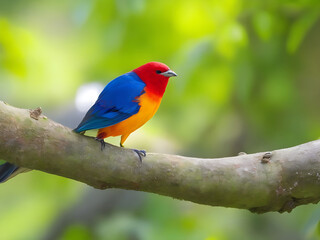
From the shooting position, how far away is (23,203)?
6.53 metres

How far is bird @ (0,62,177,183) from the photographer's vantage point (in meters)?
3.24

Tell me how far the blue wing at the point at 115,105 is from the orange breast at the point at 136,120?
0.04 meters

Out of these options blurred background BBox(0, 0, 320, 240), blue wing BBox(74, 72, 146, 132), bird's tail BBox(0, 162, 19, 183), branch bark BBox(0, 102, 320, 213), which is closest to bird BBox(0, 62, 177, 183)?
blue wing BBox(74, 72, 146, 132)

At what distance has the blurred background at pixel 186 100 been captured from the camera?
4.74 metres

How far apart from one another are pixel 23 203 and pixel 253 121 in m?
2.87

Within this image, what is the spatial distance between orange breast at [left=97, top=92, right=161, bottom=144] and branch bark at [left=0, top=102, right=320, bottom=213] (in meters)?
0.31

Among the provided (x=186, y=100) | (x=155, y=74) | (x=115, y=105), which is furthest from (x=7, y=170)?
(x=186, y=100)

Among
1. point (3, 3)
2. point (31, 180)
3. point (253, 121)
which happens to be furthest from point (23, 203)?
point (253, 121)

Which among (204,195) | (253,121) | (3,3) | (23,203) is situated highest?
(3,3)

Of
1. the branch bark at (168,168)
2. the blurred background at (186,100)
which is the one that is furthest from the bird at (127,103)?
the blurred background at (186,100)

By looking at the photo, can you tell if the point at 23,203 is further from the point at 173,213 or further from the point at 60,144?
the point at 60,144

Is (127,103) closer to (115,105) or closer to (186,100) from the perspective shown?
(115,105)

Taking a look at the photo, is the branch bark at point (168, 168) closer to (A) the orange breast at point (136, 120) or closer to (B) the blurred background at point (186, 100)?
Result: (A) the orange breast at point (136, 120)

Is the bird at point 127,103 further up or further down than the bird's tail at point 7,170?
further up
